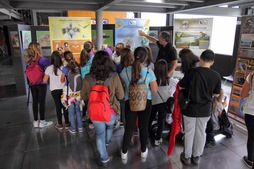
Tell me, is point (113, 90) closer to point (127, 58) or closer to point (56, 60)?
point (127, 58)

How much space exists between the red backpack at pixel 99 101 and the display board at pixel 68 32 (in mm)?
2788

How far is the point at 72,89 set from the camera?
9.86 ft

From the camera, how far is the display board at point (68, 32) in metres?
4.46

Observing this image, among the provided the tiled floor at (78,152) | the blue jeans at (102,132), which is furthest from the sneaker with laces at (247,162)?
the blue jeans at (102,132)

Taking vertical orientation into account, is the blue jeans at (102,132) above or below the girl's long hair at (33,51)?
below

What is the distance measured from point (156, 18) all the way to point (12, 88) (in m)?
5.92

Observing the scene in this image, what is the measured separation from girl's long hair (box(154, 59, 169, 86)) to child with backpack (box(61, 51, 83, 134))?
117 centimetres

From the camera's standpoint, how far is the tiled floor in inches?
98.0

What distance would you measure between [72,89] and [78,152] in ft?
3.05

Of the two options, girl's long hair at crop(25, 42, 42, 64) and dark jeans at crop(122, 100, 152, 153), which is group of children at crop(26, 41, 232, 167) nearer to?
dark jeans at crop(122, 100, 152, 153)

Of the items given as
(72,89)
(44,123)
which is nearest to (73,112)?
(72,89)

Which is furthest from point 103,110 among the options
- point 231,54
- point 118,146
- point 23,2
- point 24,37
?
point 231,54

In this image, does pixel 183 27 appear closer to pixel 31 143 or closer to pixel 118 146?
pixel 118 146

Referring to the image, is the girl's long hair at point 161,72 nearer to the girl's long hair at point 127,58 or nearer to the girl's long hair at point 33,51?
the girl's long hair at point 127,58
